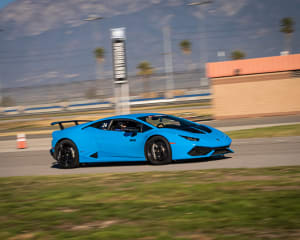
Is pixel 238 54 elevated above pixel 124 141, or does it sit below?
above

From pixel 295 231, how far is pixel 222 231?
704 millimetres

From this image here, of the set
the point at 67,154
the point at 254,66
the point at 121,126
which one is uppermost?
the point at 254,66

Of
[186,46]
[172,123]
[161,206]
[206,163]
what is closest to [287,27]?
[186,46]

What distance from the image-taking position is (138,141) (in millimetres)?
10188

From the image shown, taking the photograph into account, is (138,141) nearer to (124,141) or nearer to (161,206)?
(124,141)

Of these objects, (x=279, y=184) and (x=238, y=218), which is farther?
(x=279, y=184)

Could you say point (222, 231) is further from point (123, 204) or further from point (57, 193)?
point (57, 193)

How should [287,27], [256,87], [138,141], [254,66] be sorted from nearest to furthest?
1. [138,141]
2. [256,87]
3. [254,66]
4. [287,27]

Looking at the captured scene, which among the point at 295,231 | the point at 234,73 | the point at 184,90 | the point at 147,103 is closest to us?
the point at 295,231

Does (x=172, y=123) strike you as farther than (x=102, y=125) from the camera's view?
No

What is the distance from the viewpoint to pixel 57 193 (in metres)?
7.35

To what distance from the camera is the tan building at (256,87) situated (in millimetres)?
28981

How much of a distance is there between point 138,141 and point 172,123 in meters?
0.91

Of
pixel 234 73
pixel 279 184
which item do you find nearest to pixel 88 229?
pixel 279 184
